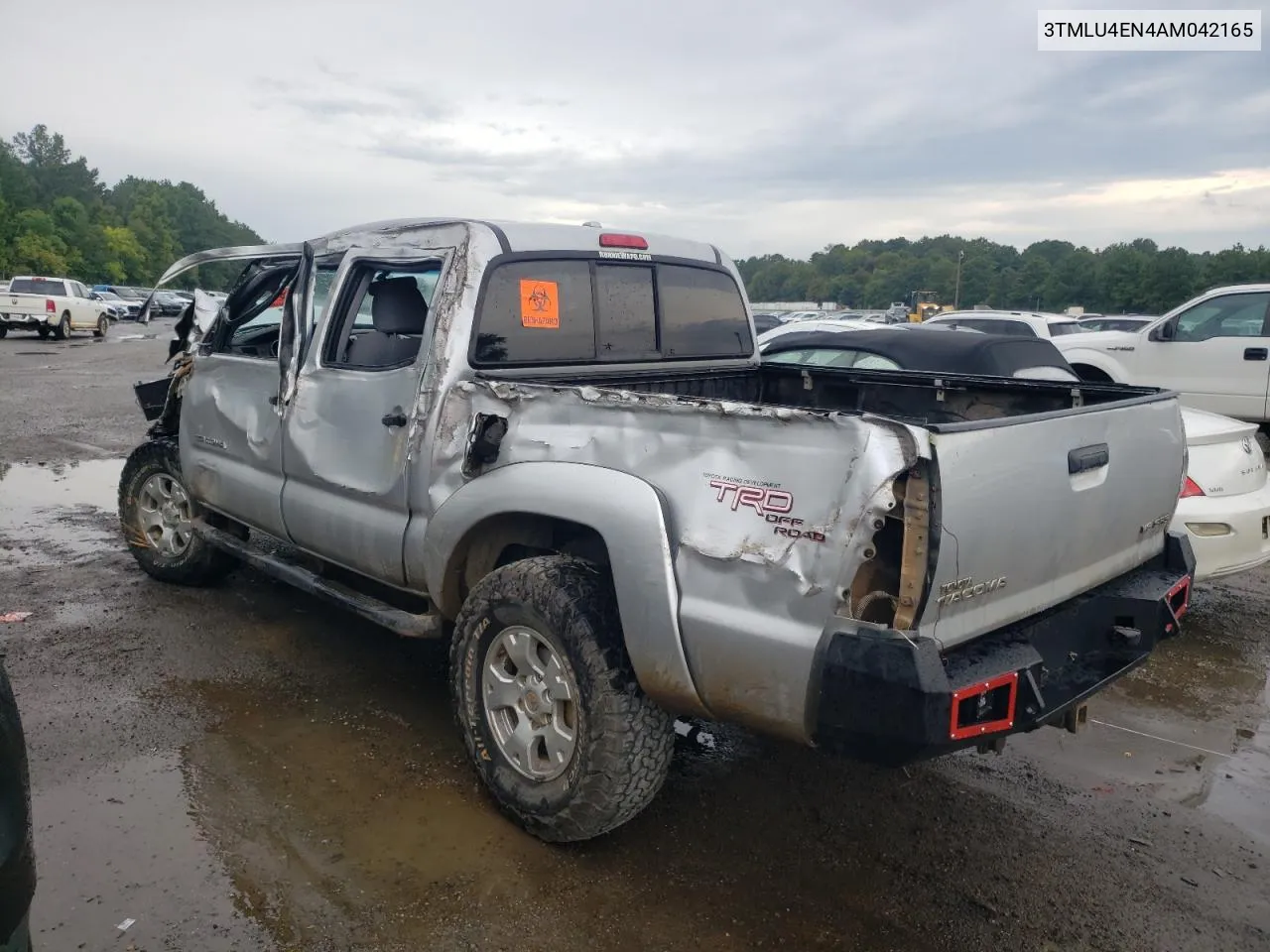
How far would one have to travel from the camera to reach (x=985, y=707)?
2629mm

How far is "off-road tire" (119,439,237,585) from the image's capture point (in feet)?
18.3

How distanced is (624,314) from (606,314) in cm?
11

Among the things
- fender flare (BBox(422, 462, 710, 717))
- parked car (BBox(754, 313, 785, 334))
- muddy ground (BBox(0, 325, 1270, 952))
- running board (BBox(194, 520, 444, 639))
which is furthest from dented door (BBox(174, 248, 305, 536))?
parked car (BBox(754, 313, 785, 334))

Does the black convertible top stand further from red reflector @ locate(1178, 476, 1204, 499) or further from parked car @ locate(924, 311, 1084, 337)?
parked car @ locate(924, 311, 1084, 337)

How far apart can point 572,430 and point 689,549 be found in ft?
A: 2.13

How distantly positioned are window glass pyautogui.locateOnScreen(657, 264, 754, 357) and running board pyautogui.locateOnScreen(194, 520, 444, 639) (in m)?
1.62

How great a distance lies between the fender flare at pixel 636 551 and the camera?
2865 millimetres

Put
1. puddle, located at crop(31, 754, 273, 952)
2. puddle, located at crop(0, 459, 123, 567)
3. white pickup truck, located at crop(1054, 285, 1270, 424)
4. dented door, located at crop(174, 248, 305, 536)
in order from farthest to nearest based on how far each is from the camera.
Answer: white pickup truck, located at crop(1054, 285, 1270, 424)
puddle, located at crop(0, 459, 123, 567)
dented door, located at crop(174, 248, 305, 536)
puddle, located at crop(31, 754, 273, 952)

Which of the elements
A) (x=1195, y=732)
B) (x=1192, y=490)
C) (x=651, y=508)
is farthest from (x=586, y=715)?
(x=1192, y=490)

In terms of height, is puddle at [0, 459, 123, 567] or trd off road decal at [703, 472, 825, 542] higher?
trd off road decal at [703, 472, 825, 542]

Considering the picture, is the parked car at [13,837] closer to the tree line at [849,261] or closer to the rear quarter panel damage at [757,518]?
the rear quarter panel damage at [757,518]

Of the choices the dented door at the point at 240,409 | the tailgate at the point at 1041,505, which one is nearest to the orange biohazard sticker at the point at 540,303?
the dented door at the point at 240,409

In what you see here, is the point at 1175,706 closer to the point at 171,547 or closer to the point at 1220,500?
the point at 1220,500

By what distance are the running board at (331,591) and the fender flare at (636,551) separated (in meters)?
0.88
